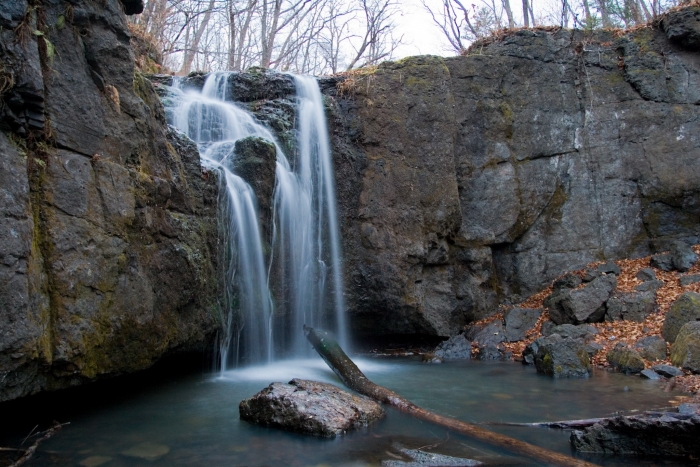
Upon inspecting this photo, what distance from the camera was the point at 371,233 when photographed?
387 inches

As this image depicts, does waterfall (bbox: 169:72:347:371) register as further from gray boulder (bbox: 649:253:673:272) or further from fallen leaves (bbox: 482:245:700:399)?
gray boulder (bbox: 649:253:673:272)

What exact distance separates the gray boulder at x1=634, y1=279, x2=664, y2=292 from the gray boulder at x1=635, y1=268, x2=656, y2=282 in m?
0.32

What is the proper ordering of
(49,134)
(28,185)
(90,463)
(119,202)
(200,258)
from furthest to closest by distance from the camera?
(200,258), (119,202), (49,134), (28,185), (90,463)

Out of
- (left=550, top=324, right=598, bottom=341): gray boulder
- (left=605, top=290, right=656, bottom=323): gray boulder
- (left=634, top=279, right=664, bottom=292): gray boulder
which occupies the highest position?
(left=634, top=279, right=664, bottom=292): gray boulder

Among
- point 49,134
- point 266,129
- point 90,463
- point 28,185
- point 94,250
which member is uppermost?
point 266,129

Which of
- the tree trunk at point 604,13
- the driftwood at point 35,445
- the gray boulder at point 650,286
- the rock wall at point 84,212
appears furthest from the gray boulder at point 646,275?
the tree trunk at point 604,13

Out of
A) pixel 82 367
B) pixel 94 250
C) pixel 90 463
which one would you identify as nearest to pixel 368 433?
pixel 90 463

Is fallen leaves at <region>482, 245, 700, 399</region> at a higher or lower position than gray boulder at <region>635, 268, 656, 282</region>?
lower

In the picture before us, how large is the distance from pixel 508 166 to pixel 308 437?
8751mm

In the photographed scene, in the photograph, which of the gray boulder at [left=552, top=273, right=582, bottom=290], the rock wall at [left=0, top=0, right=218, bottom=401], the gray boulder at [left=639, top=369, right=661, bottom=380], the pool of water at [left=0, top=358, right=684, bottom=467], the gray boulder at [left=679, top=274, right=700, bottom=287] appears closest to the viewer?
the pool of water at [left=0, top=358, right=684, bottom=467]

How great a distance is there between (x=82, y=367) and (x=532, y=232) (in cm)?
957

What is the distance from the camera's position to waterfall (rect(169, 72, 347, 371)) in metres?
8.00

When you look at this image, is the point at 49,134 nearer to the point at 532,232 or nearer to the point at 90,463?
the point at 90,463

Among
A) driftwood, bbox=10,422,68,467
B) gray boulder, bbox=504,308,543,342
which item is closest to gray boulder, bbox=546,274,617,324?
gray boulder, bbox=504,308,543,342
